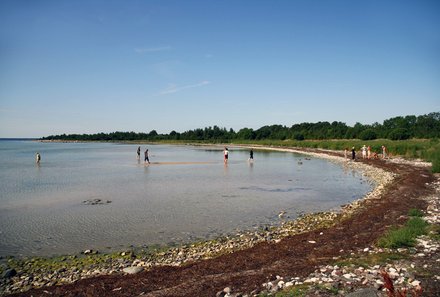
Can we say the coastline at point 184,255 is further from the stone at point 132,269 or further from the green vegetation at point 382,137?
the green vegetation at point 382,137

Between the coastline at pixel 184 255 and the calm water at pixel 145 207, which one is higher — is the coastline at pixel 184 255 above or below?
above

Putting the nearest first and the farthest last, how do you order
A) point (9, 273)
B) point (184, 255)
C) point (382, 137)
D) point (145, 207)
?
point (9, 273)
point (184, 255)
point (145, 207)
point (382, 137)

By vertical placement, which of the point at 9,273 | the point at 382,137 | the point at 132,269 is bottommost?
the point at 9,273

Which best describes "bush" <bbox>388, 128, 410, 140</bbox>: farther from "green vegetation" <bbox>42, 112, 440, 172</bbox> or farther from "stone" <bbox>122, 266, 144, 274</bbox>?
"stone" <bbox>122, 266, 144, 274</bbox>

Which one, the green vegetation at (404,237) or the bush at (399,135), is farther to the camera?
the bush at (399,135)

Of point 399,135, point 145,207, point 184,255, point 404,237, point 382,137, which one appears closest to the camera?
point 404,237

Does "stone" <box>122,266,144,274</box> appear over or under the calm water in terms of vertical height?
over

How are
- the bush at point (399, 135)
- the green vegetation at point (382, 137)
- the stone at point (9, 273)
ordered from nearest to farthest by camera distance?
the stone at point (9, 273), the green vegetation at point (382, 137), the bush at point (399, 135)

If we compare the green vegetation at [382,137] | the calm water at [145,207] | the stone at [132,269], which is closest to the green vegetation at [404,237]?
the calm water at [145,207]

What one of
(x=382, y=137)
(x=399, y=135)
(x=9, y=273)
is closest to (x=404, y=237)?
(x=9, y=273)

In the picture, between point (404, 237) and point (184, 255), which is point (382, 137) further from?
point (184, 255)

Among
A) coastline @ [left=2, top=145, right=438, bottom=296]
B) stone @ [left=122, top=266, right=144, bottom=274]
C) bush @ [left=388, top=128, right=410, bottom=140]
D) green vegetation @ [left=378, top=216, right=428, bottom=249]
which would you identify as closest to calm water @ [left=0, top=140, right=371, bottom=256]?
coastline @ [left=2, top=145, right=438, bottom=296]

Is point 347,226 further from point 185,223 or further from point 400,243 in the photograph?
point 185,223

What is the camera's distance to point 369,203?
21.9m
